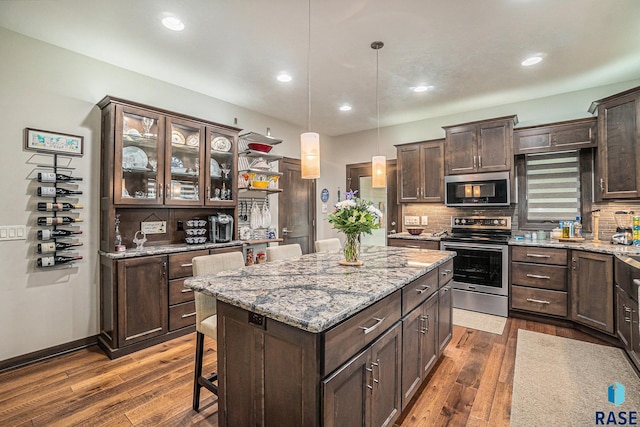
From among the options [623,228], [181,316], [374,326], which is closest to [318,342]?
[374,326]

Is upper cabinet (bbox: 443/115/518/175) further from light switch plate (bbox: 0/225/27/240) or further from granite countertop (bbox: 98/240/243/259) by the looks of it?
light switch plate (bbox: 0/225/27/240)

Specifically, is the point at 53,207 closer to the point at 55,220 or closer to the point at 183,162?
Result: the point at 55,220

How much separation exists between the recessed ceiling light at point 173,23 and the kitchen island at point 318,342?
2.13 meters

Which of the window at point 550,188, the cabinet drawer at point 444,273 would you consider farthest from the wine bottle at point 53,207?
the window at point 550,188

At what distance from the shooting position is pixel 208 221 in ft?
12.7

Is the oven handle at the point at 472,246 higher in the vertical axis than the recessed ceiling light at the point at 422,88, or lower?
lower

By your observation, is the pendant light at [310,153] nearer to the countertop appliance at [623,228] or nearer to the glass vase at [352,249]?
the glass vase at [352,249]

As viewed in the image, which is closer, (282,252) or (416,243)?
(282,252)

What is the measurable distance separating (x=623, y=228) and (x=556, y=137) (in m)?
1.29

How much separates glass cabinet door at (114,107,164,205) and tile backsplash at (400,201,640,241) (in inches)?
154

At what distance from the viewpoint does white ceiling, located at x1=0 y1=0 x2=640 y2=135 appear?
2318 mm

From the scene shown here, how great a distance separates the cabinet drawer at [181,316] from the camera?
3160 mm

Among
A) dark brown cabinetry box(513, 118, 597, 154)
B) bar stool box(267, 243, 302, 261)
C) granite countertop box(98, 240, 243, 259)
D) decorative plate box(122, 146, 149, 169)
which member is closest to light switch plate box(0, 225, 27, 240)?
granite countertop box(98, 240, 243, 259)

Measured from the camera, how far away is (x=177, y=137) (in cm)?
344
